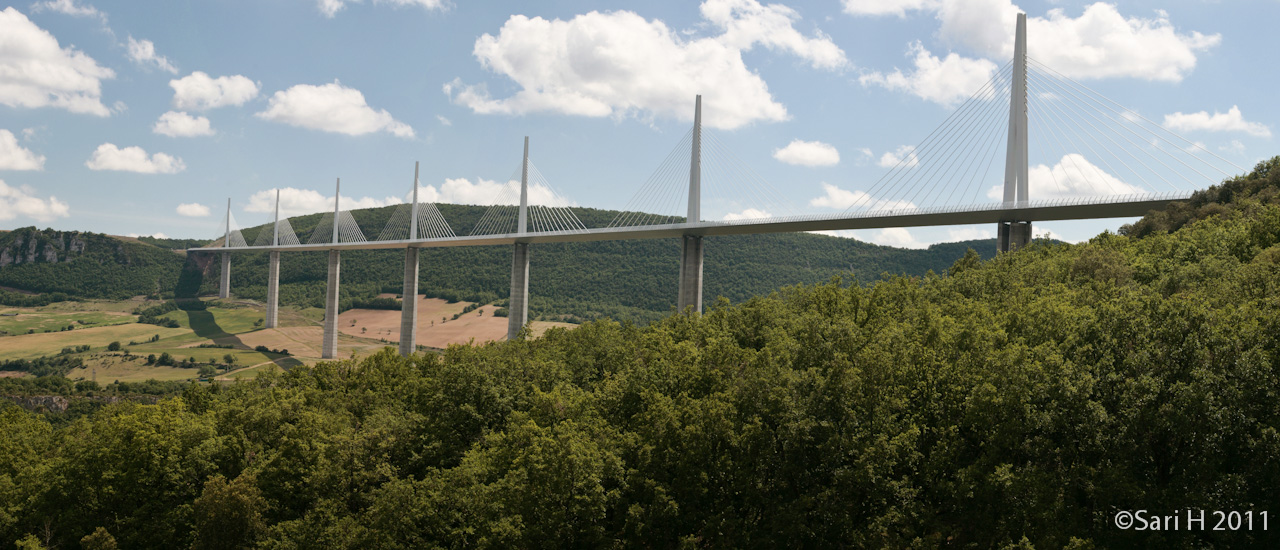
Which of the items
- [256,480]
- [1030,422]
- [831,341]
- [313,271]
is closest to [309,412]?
[256,480]

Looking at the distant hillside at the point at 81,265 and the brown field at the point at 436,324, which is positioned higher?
the distant hillside at the point at 81,265

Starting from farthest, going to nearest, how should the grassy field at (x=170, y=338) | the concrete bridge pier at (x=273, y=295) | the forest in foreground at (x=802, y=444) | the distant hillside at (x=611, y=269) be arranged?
the concrete bridge pier at (x=273, y=295) < the distant hillside at (x=611, y=269) < the grassy field at (x=170, y=338) < the forest in foreground at (x=802, y=444)

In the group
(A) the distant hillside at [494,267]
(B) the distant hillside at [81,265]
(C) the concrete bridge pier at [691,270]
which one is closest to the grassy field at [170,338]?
(A) the distant hillside at [494,267]

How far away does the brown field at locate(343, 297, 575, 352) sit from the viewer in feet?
306

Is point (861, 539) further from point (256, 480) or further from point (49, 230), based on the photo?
point (49, 230)

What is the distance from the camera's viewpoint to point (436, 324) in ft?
332

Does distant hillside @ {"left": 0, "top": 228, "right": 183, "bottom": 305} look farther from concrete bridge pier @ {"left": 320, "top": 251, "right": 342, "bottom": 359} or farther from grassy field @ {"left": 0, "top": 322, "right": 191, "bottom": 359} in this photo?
concrete bridge pier @ {"left": 320, "top": 251, "right": 342, "bottom": 359}

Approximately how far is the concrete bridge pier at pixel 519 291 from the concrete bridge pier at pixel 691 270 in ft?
57.1

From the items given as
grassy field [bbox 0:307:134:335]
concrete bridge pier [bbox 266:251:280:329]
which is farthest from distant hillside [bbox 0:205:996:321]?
grassy field [bbox 0:307:134:335]

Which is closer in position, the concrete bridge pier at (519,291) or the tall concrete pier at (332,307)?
the concrete bridge pier at (519,291)

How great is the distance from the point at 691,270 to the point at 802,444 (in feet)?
127

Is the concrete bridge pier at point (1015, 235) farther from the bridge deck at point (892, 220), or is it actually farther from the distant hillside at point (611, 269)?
the distant hillside at point (611, 269)

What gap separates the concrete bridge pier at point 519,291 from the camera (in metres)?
68.7

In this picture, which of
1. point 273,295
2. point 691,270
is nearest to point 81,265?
point 273,295
